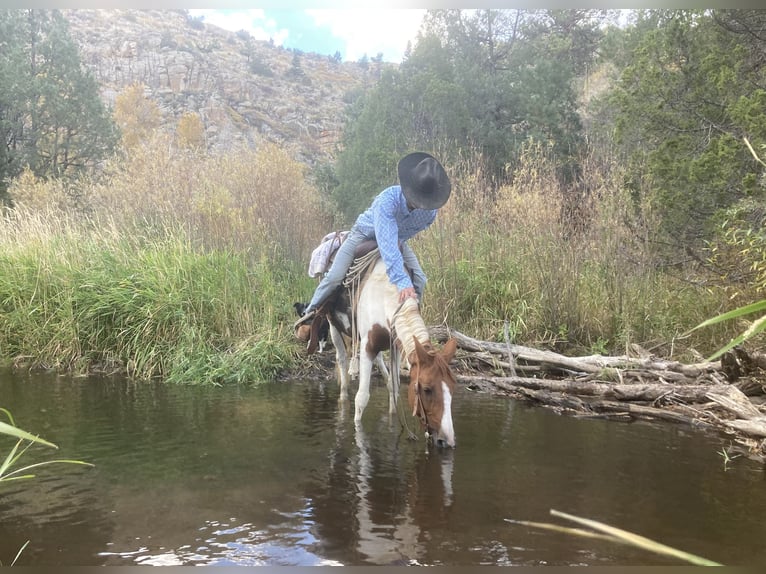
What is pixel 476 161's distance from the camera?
26.1 feet

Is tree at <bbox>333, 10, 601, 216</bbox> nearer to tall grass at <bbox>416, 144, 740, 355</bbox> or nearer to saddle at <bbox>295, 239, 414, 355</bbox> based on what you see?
tall grass at <bbox>416, 144, 740, 355</bbox>

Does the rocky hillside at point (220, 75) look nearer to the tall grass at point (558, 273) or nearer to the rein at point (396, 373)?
the tall grass at point (558, 273)

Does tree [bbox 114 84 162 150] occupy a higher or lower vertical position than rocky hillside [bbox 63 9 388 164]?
lower

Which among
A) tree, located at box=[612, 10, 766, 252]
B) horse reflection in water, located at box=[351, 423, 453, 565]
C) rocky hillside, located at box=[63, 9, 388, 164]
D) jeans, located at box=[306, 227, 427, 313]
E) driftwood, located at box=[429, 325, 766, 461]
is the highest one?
rocky hillside, located at box=[63, 9, 388, 164]

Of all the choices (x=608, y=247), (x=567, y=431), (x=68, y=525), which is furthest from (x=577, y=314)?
(x=68, y=525)

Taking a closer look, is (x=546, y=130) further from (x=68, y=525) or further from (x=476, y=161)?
(x=68, y=525)

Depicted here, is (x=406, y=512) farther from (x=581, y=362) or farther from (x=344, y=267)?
(x=581, y=362)

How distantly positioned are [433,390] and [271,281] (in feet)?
14.0

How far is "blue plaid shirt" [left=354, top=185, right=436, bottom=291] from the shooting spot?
3.99m

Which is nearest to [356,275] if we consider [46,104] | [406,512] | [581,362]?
[406,512]

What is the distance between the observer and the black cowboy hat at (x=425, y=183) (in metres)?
4.01

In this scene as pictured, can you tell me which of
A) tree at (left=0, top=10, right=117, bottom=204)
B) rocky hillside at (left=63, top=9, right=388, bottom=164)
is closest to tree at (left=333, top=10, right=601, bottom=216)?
rocky hillside at (left=63, top=9, right=388, bottom=164)

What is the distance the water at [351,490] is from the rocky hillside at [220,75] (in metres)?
21.3

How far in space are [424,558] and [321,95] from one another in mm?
28947
